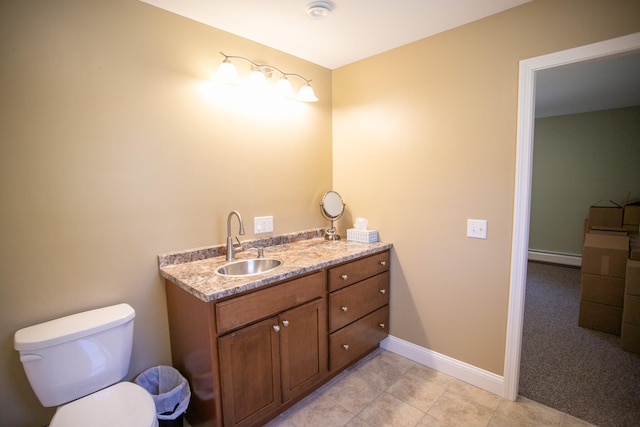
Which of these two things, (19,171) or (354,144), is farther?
(354,144)

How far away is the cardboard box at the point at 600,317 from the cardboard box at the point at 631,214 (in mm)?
1888

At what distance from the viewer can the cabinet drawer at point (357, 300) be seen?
1915mm

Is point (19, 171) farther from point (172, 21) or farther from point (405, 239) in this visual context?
point (405, 239)

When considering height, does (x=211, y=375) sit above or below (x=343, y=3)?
below

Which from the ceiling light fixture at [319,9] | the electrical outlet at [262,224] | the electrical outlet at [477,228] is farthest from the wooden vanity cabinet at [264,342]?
the ceiling light fixture at [319,9]

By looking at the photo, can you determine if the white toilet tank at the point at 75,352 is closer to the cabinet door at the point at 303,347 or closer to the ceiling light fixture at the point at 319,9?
the cabinet door at the point at 303,347

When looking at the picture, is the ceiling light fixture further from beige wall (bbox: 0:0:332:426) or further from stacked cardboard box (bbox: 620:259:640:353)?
stacked cardboard box (bbox: 620:259:640:353)

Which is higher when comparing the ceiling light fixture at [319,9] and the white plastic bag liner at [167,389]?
the ceiling light fixture at [319,9]

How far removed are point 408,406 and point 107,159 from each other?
220cm

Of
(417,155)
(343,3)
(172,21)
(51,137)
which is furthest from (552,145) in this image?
(51,137)

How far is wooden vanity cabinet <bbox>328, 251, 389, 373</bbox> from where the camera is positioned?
192 cm

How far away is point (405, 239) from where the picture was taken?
2266mm

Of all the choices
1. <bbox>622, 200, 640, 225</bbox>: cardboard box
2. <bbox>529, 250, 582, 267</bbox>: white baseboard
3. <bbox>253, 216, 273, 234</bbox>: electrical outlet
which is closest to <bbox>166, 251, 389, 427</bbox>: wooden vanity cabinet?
<bbox>253, 216, 273, 234</bbox>: electrical outlet

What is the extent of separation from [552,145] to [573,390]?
4.03 m
